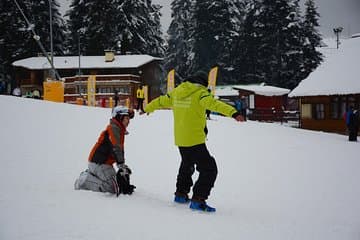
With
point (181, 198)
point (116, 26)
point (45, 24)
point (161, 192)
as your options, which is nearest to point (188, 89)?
point (181, 198)

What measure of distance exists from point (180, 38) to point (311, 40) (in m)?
20.9

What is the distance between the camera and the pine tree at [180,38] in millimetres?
58469

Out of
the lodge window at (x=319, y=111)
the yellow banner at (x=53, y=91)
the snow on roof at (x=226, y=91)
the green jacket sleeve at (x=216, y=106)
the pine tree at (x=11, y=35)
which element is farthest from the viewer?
the pine tree at (x=11, y=35)

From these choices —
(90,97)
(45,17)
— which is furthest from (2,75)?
(90,97)

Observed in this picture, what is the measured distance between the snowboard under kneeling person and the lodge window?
83.9 feet

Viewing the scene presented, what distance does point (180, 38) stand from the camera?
202 ft

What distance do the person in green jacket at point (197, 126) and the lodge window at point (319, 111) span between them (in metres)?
25.4

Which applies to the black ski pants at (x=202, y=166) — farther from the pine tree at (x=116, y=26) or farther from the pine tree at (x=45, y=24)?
the pine tree at (x=116, y=26)

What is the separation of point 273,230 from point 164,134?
32.6 ft

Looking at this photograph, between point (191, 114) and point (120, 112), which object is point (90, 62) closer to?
point (120, 112)

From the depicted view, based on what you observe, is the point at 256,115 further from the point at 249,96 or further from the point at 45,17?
the point at 45,17

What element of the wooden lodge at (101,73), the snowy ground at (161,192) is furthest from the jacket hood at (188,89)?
the wooden lodge at (101,73)

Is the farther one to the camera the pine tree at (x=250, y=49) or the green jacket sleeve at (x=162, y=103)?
the pine tree at (x=250, y=49)

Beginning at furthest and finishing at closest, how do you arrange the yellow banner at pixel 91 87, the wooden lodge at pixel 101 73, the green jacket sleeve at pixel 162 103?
the wooden lodge at pixel 101 73, the yellow banner at pixel 91 87, the green jacket sleeve at pixel 162 103
